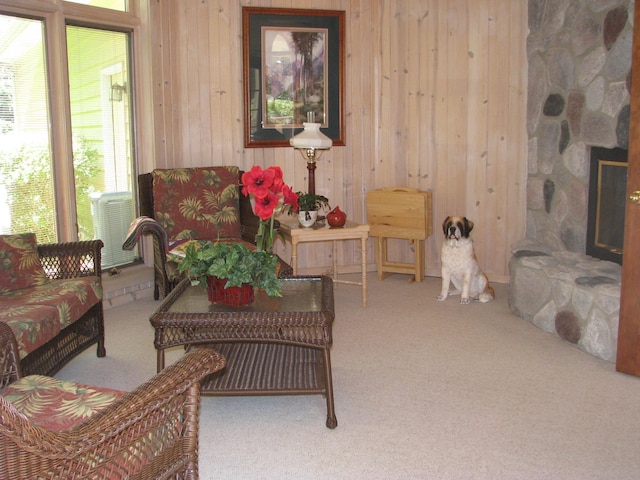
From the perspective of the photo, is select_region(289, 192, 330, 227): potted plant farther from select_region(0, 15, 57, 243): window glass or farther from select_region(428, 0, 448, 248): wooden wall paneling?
select_region(0, 15, 57, 243): window glass

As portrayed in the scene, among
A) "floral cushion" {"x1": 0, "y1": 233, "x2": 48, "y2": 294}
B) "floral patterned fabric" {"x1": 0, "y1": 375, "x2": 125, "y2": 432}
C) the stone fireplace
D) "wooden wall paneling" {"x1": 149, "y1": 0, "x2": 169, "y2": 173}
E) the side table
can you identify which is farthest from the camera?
"wooden wall paneling" {"x1": 149, "y1": 0, "x2": 169, "y2": 173}

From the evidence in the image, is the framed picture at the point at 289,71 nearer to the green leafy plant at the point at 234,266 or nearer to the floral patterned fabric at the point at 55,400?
the green leafy plant at the point at 234,266

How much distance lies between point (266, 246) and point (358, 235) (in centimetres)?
139

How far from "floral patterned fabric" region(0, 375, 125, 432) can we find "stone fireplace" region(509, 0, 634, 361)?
2620mm

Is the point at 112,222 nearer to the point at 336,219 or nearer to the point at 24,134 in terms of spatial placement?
the point at 24,134

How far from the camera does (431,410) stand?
9.97 ft

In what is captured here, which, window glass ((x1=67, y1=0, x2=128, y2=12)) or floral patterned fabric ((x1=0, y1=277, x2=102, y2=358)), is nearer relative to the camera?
floral patterned fabric ((x1=0, y1=277, x2=102, y2=358))

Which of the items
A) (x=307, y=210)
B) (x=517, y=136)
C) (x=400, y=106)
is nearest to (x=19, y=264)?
(x=307, y=210)

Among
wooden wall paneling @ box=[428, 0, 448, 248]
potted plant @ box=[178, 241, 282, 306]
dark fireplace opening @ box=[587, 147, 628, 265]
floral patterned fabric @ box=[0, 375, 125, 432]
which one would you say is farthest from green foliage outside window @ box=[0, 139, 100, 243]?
dark fireplace opening @ box=[587, 147, 628, 265]

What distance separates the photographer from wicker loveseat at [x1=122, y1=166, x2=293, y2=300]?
4.72 m

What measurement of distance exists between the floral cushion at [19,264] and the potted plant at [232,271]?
0.97m

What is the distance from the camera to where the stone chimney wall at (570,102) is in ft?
12.7

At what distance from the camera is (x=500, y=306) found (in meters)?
4.63

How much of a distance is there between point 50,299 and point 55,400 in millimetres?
1247
